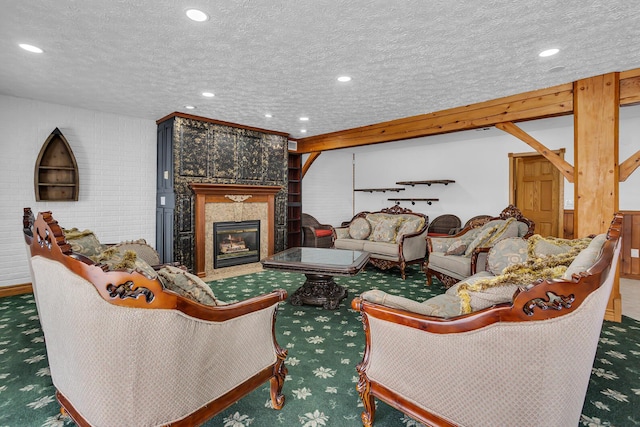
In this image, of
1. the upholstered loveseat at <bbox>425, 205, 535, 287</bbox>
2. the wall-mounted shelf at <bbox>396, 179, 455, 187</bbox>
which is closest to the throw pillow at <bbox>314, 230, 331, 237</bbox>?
the wall-mounted shelf at <bbox>396, 179, 455, 187</bbox>

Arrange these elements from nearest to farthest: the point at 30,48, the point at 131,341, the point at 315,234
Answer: the point at 131,341
the point at 30,48
the point at 315,234

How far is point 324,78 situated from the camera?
3061 mm

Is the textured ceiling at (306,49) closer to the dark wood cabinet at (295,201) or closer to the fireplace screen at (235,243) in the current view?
the fireplace screen at (235,243)

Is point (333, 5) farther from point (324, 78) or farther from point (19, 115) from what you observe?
point (19, 115)

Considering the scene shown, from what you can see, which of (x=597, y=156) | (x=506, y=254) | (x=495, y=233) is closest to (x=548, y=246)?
(x=506, y=254)

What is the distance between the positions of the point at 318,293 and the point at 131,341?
7.82 feet

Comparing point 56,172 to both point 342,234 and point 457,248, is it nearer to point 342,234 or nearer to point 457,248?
point 342,234

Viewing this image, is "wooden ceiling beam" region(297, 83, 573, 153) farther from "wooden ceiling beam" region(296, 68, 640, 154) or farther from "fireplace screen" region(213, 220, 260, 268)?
"fireplace screen" region(213, 220, 260, 268)

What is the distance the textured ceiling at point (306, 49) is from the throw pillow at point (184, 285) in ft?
5.30

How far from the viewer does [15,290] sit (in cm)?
370

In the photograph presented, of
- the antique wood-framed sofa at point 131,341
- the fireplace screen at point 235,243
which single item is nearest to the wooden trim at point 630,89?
the antique wood-framed sofa at point 131,341

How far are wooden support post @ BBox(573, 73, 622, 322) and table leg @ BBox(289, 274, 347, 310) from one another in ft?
8.31

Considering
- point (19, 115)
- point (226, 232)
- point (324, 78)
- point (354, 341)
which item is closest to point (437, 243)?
point (354, 341)

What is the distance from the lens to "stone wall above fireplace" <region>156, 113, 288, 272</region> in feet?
14.2
